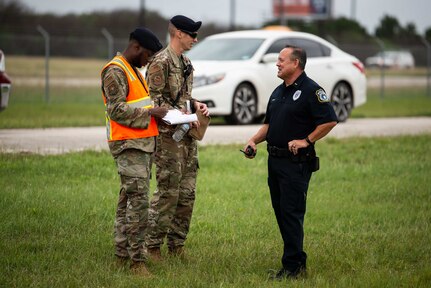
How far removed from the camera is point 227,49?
670 inches

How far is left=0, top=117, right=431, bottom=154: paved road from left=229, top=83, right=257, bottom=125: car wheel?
0.81 ft

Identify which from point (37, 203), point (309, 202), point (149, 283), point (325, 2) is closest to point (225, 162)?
point (309, 202)

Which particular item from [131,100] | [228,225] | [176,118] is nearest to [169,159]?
[176,118]

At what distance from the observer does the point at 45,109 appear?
65.8ft

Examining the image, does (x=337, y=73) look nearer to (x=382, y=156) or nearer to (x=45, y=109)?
(x=382, y=156)

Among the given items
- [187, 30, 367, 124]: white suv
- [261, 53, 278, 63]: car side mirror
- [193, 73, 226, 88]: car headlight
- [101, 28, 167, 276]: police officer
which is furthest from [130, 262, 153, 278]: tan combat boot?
[261, 53, 278, 63]: car side mirror

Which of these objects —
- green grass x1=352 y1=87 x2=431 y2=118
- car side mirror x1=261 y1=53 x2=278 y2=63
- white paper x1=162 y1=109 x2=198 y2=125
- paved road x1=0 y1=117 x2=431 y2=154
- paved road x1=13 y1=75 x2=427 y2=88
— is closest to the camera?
white paper x1=162 y1=109 x2=198 y2=125

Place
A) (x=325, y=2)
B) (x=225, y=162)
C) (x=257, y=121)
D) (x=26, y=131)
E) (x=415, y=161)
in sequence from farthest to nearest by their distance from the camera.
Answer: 1. (x=325, y=2)
2. (x=257, y=121)
3. (x=26, y=131)
4. (x=415, y=161)
5. (x=225, y=162)

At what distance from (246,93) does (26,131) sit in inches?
163

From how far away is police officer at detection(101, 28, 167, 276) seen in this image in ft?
20.1

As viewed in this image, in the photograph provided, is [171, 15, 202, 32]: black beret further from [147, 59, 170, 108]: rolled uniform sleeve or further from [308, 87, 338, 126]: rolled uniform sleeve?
[308, 87, 338, 126]: rolled uniform sleeve

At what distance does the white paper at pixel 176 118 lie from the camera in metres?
6.36

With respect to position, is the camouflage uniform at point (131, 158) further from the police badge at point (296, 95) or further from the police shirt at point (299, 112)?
Result: the police badge at point (296, 95)

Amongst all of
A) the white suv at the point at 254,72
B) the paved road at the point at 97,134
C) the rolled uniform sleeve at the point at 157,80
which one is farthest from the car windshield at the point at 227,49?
the rolled uniform sleeve at the point at 157,80
